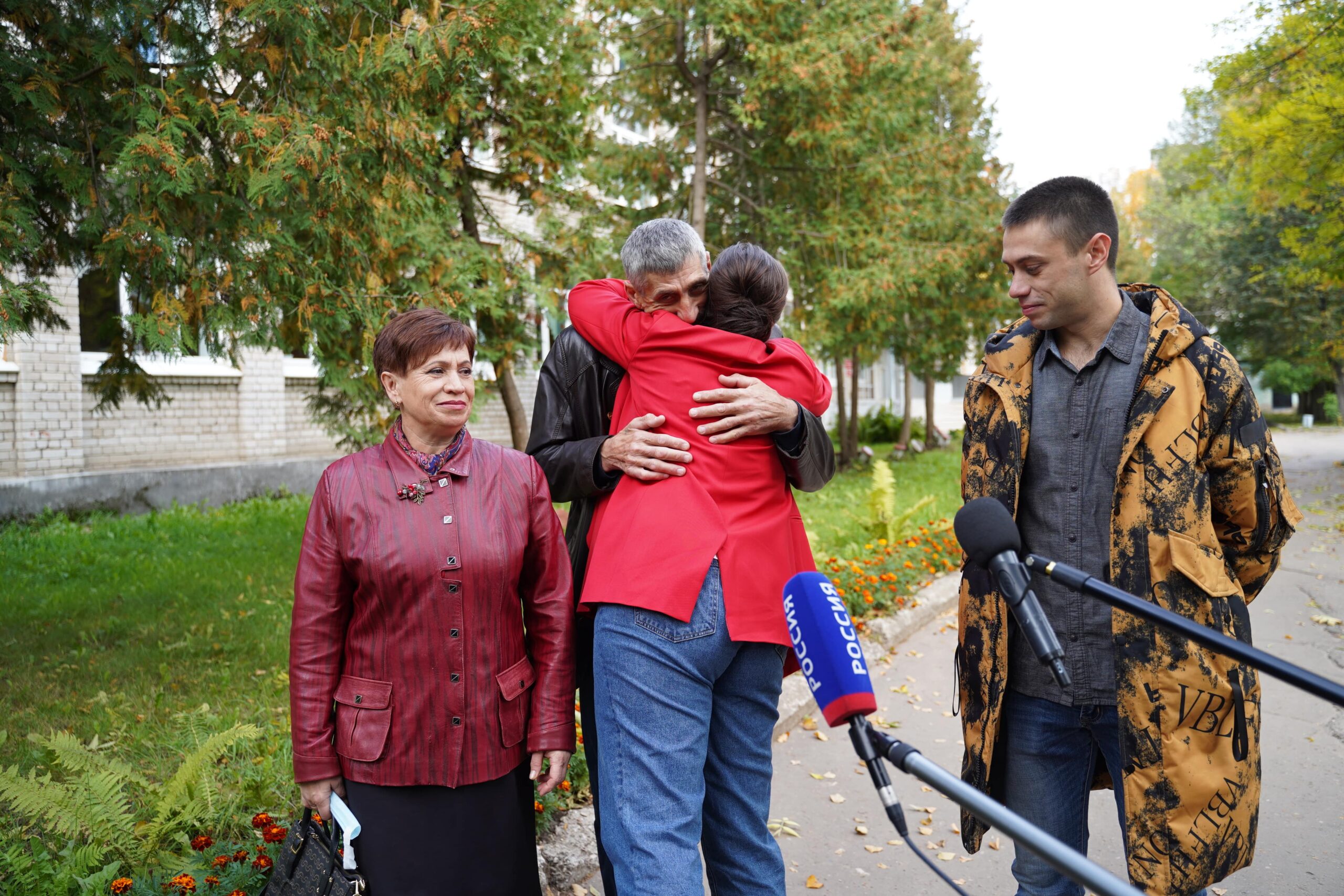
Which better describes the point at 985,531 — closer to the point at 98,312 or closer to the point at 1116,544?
the point at 1116,544

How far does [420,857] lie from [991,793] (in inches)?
63.3

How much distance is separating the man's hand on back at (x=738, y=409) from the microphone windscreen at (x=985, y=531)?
654 mm

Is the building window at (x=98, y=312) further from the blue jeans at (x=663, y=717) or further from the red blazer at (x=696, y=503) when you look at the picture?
the blue jeans at (x=663, y=717)

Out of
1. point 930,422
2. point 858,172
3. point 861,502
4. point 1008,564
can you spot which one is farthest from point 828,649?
point 930,422

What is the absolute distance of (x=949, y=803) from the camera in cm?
485

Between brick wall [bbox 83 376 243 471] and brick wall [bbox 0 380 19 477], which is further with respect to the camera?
brick wall [bbox 83 376 243 471]

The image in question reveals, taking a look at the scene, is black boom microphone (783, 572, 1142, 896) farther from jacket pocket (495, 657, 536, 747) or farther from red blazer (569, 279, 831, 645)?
jacket pocket (495, 657, 536, 747)

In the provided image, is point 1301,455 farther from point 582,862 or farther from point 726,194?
point 582,862

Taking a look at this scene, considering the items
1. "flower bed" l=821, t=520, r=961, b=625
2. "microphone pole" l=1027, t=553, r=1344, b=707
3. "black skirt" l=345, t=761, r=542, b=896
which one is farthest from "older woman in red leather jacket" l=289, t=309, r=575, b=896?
"flower bed" l=821, t=520, r=961, b=625

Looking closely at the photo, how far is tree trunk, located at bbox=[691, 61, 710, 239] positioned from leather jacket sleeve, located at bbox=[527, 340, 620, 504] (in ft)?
35.3

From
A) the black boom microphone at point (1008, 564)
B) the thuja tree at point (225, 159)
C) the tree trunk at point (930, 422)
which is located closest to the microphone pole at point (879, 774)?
the black boom microphone at point (1008, 564)

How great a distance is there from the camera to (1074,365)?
8.75ft

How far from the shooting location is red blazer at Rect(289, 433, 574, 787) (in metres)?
2.51

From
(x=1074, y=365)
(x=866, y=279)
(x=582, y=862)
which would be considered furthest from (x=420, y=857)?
(x=866, y=279)
